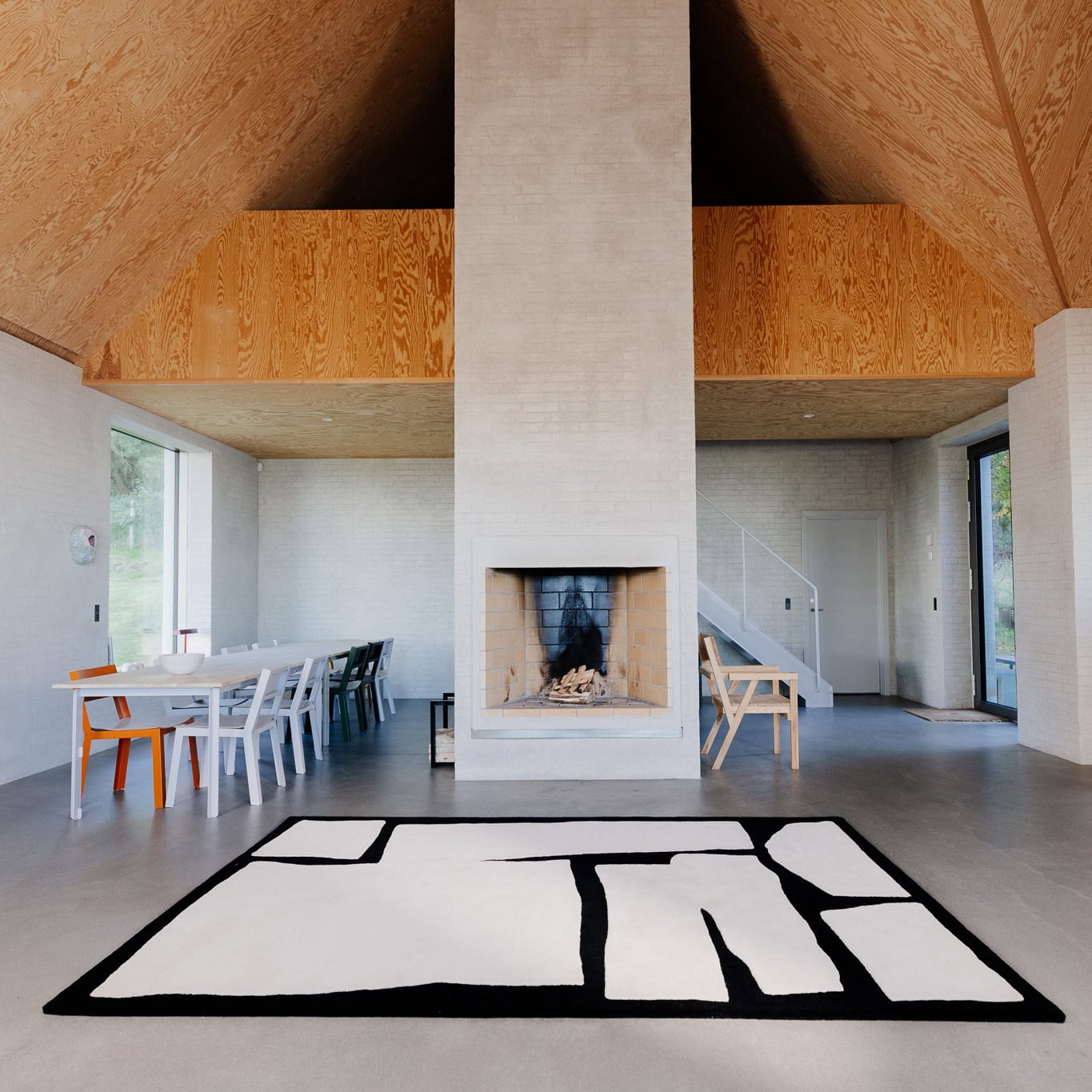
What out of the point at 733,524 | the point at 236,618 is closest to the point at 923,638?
the point at 733,524

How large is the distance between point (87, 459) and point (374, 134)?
382 cm

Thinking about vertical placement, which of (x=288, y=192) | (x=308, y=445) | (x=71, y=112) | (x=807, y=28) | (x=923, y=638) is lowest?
(x=923, y=638)

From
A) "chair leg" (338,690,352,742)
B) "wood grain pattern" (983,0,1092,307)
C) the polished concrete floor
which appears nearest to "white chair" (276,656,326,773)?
the polished concrete floor

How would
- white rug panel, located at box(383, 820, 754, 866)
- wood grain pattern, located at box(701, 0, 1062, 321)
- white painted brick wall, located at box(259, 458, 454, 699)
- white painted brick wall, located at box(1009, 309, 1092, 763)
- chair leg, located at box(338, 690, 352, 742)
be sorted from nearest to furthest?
white rug panel, located at box(383, 820, 754, 866), wood grain pattern, located at box(701, 0, 1062, 321), white painted brick wall, located at box(1009, 309, 1092, 763), chair leg, located at box(338, 690, 352, 742), white painted brick wall, located at box(259, 458, 454, 699)

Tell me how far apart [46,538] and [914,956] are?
608 centimetres

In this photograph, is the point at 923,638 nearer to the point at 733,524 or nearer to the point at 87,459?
the point at 733,524

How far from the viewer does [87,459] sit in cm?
665

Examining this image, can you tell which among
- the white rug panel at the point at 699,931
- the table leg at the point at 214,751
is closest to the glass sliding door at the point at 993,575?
the white rug panel at the point at 699,931

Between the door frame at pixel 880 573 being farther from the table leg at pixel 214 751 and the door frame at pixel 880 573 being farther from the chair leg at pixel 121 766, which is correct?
the chair leg at pixel 121 766

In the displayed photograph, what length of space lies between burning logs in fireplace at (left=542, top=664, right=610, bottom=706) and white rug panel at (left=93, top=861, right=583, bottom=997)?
1953mm

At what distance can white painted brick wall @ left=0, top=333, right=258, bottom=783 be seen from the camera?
5.70 metres

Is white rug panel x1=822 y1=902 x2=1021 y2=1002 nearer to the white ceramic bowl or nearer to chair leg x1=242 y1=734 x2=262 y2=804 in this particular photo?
chair leg x1=242 y1=734 x2=262 y2=804

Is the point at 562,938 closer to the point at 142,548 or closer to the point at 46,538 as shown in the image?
the point at 46,538

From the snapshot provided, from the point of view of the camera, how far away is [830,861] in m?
3.73
